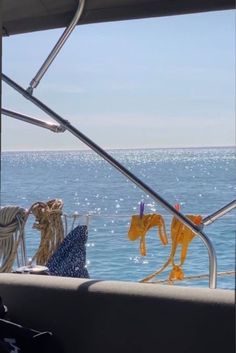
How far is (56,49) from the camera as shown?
5.73ft

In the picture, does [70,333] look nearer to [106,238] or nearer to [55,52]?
[55,52]

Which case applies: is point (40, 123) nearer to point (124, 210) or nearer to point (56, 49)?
point (56, 49)

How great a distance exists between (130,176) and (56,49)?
38cm

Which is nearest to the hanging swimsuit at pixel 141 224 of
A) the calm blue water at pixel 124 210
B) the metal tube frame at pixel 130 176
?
the calm blue water at pixel 124 210

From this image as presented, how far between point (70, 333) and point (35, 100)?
0.58m

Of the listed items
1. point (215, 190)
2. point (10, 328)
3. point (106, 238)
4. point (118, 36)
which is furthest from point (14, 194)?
point (10, 328)

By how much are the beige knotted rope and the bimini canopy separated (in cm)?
86

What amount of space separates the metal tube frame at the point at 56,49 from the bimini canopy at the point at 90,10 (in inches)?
0.8

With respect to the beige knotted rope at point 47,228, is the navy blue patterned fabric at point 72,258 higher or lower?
lower

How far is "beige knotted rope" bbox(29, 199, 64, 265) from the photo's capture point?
7.95ft

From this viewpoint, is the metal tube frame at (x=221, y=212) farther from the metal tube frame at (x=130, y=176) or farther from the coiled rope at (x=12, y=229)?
the coiled rope at (x=12, y=229)

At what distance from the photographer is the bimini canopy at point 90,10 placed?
1692 millimetres

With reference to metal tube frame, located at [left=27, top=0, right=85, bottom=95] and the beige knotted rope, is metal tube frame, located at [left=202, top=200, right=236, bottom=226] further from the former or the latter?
the beige knotted rope

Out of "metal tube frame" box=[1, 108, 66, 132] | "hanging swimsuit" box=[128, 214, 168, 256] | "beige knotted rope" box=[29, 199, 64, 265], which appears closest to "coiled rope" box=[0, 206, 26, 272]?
"beige knotted rope" box=[29, 199, 64, 265]
